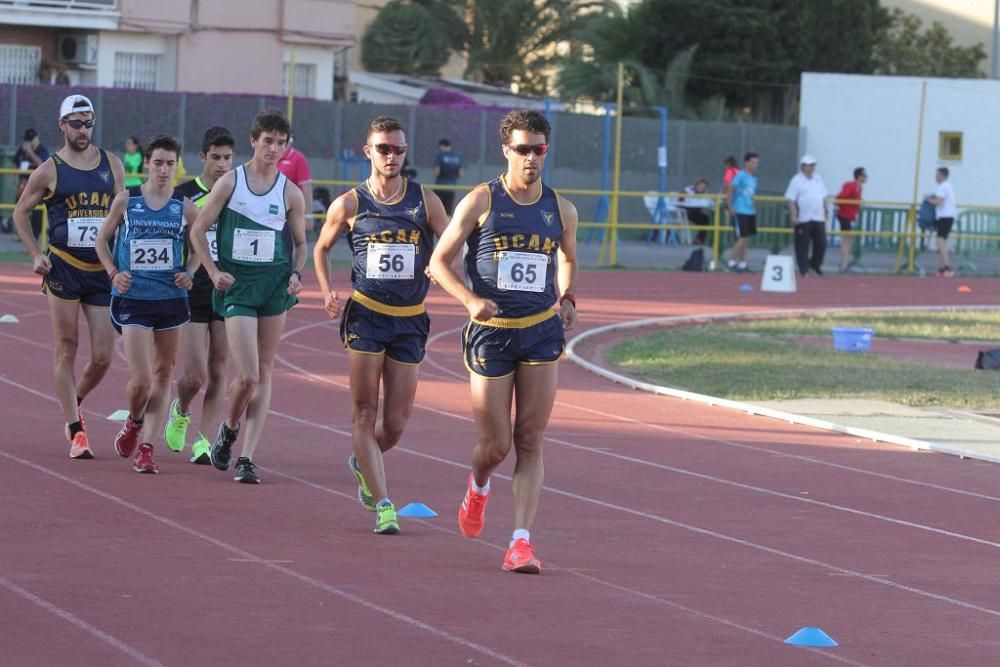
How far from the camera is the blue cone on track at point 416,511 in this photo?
931 cm

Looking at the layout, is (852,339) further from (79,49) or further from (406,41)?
(406,41)

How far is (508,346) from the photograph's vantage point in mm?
7984

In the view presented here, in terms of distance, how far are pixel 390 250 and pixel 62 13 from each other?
33.1 m

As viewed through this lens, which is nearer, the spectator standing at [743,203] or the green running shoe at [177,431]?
the green running shoe at [177,431]

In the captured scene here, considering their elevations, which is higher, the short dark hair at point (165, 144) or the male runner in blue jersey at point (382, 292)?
the short dark hair at point (165, 144)

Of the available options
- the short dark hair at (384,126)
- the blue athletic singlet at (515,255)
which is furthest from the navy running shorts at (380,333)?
the short dark hair at (384,126)

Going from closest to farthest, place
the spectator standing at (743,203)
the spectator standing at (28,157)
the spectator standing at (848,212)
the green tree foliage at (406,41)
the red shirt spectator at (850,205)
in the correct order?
the spectator standing at (28,157) → the spectator standing at (743,203) → the spectator standing at (848,212) → the red shirt spectator at (850,205) → the green tree foliage at (406,41)

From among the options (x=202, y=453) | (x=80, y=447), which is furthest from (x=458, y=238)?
(x=80, y=447)

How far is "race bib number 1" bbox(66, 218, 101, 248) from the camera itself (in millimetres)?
10367

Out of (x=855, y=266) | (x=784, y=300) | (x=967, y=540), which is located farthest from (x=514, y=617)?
(x=855, y=266)

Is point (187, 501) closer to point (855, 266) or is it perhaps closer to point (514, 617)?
point (514, 617)

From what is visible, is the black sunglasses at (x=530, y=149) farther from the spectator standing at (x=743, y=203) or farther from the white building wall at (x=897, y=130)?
the white building wall at (x=897, y=130)

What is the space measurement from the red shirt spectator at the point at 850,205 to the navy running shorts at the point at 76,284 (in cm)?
2268

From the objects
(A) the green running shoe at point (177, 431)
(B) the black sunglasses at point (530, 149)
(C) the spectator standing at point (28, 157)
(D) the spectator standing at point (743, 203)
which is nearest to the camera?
(B) the black sunglasses at point (530, 149)
